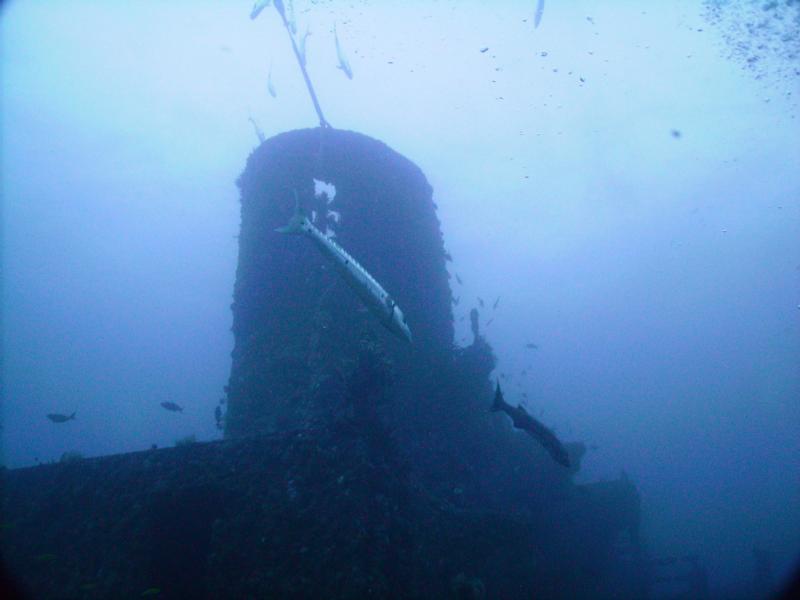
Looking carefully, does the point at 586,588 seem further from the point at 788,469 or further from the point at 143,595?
the point at 788,469

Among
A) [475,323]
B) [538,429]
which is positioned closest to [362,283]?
[538,429]

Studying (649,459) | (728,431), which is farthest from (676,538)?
(728,431)

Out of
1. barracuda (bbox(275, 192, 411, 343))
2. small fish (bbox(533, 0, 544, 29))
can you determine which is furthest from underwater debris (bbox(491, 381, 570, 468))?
small fish (bbox(533, 0, 544, 29))

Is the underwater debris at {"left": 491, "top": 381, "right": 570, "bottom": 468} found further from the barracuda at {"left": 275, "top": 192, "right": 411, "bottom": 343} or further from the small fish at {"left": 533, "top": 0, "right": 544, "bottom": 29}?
the small fish at {"left": 533, "top": 0, "right": 544, "bottom": 29}

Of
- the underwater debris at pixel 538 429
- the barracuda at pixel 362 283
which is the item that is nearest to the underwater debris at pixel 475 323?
the underwater debris at pixel 538 429

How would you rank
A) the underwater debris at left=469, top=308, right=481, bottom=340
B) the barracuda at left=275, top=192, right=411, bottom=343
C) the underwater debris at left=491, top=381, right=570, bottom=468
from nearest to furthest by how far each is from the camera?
the barracuda at left=275, top=192, right=411, bottom=343 → the underwater debris at left=491, top=381, right=570, bottom=468 → the underwater debris at left=469, top=308, right=481, bottom=340

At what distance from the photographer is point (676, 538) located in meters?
81.4

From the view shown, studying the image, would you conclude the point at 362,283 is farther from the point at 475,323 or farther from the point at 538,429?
the point at 475,323

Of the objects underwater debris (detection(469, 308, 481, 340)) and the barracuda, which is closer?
the barracuda

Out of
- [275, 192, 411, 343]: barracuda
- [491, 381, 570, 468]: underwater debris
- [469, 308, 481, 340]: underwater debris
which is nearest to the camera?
[275, 192, 411, 343]: barracuda

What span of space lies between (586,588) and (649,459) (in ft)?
463

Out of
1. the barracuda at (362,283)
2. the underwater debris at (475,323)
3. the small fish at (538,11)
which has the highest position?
the small fish at (538,11)

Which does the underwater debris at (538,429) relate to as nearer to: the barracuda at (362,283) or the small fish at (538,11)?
the barracuda at (362,283)

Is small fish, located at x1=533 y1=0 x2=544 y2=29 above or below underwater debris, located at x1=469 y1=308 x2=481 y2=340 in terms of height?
above
